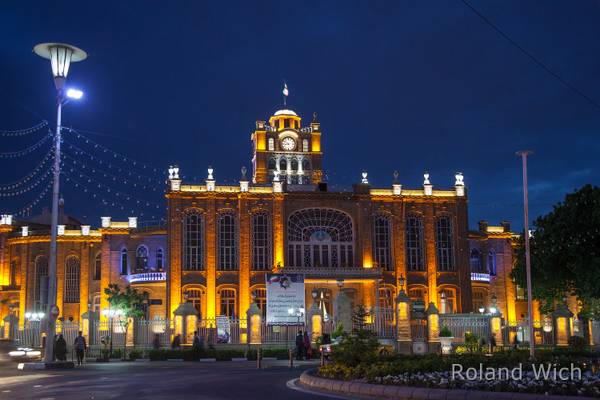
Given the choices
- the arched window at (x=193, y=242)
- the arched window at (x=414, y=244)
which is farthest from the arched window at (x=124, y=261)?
the arched window at (x=414, y=244)

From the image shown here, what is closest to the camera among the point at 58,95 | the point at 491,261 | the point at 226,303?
the point at 58,95

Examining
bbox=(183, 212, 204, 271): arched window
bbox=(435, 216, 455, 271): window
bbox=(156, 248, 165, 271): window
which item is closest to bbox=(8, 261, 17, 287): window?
bbox=(156, 248, 165, 271): window

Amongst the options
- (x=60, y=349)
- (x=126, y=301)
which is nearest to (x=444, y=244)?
(x=126, y=301)

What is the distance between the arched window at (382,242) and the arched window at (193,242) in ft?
38.7

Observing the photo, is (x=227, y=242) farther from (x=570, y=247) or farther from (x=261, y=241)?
(x=570, y=247)

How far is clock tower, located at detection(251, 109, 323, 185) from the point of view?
216 ft

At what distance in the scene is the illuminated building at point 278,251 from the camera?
50.3 meters

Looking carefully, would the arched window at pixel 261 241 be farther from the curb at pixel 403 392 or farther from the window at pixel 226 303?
the curb at pixel 403 392

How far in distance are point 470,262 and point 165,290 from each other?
2188 cm

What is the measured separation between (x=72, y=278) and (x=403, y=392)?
46.7 metres

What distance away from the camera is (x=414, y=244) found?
53.2 m

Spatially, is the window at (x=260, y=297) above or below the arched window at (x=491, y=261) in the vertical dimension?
below

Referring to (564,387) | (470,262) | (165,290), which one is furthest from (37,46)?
(470,262)

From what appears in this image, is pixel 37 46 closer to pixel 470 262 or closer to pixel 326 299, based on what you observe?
pixel 326 299
